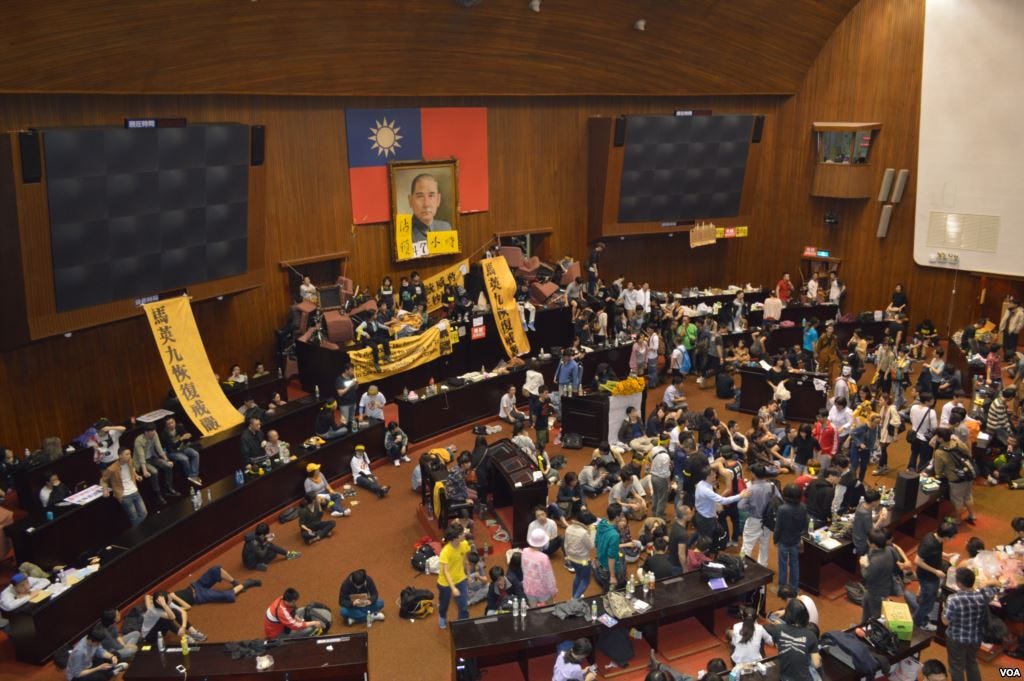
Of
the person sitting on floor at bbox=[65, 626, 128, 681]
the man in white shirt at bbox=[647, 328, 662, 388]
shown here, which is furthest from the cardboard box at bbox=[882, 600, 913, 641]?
the man in white shirt at bbox=[647, 328, 662, 388]

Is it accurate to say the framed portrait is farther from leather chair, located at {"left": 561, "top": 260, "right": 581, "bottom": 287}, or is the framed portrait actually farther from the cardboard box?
the cardboard box

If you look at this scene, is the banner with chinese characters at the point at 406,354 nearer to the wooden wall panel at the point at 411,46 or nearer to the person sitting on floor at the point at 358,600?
the wooden wall panel at the point at 411,46

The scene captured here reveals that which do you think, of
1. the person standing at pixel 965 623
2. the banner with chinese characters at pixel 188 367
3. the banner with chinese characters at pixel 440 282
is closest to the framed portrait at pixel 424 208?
the banner with chinese characters at pixel 440 282

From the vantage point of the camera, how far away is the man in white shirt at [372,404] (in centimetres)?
1544

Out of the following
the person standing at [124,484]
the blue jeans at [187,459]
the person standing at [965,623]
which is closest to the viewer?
the person standing at [965,623]

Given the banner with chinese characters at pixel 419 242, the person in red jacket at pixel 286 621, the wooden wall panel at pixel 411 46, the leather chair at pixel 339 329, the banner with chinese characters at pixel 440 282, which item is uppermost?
the wooden wall panel at pixel 411 46

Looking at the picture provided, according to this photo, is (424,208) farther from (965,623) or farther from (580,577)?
(965,623)

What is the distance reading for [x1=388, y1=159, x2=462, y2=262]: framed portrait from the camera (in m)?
19.1

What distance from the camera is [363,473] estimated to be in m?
14.3

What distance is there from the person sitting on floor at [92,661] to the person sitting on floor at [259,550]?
245 centimetres

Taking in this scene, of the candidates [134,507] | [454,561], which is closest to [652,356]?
[454,561]

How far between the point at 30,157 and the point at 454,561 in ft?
26.3

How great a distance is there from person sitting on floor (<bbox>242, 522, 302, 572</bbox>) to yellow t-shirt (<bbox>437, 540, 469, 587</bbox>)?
10.2ft

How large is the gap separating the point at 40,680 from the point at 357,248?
10.8 meters
